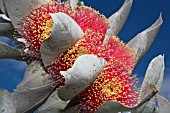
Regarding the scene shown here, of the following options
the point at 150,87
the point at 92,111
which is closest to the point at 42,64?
the point at 92,111

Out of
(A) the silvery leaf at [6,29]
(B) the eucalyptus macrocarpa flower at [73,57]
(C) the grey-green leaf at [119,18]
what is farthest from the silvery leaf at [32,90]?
(C) the grey-green leaf at [119,18]

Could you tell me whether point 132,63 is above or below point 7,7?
below

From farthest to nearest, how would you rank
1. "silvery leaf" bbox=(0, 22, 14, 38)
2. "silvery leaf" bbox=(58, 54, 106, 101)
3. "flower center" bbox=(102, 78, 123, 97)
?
1. "silvery leaf" bbox=(0, 22, 14, 38)
2. "flower center" bbox=(102, 78, 123, 97)
3. "silvery leaf" bbox=(58, 54, 106, 101)

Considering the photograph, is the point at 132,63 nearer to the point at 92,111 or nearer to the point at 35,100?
the point at 92,111

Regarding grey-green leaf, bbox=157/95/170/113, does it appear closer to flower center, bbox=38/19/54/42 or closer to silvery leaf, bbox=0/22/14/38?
flower center, bbox=38/19/54/42

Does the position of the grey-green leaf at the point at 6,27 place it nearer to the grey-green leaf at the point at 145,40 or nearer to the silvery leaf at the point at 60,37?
the silvery leaf at the point at 60,37

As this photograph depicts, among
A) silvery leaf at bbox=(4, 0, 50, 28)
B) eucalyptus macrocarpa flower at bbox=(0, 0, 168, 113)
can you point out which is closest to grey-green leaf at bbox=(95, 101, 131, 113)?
eucalyptus macrocarpa flower at bbox=(0, 0, 168, 113)
